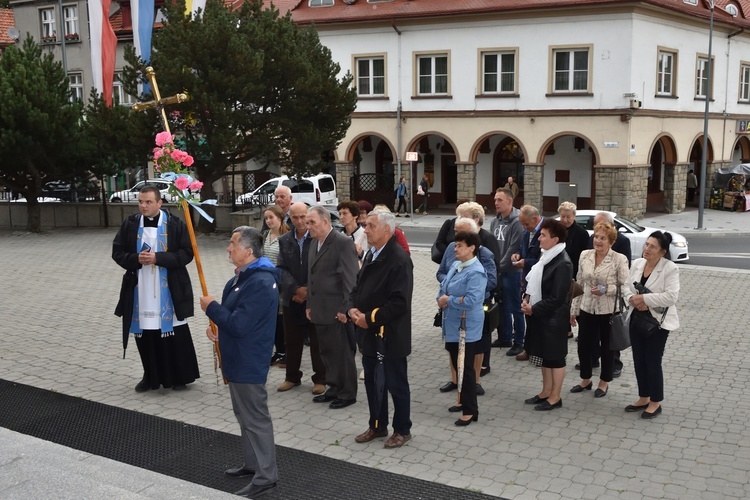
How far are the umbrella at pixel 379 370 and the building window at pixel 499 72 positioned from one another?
24.6 metres

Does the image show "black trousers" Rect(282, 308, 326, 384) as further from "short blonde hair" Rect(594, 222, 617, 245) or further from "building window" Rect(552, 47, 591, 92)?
"building window" Rect(552, 47, 591, 92)

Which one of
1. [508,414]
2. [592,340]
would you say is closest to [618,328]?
[592,340]

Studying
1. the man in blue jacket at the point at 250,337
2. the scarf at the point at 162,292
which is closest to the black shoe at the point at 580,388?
the man in blue jacket at the point at 250,337

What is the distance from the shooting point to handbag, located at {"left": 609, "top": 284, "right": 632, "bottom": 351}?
7668 mm

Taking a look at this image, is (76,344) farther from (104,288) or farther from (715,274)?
(715,274)

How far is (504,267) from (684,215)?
23714 mm

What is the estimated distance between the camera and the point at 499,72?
98.0 ft

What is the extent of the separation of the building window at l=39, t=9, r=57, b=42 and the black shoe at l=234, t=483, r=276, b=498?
127 ft

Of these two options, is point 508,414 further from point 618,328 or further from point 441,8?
point 441,8

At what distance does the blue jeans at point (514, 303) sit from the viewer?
9695 mm

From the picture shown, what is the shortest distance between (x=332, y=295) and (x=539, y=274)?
6.46ft

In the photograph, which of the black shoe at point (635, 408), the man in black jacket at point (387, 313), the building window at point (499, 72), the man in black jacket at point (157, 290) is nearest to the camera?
the man in black jacket at point (387, 313)

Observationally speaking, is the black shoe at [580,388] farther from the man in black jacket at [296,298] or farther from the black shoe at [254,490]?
the black shoe at [254,490]

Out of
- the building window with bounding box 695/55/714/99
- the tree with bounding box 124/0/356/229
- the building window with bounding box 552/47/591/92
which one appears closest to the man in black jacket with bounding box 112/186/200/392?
the tree with bounding box 124/0/356/229
